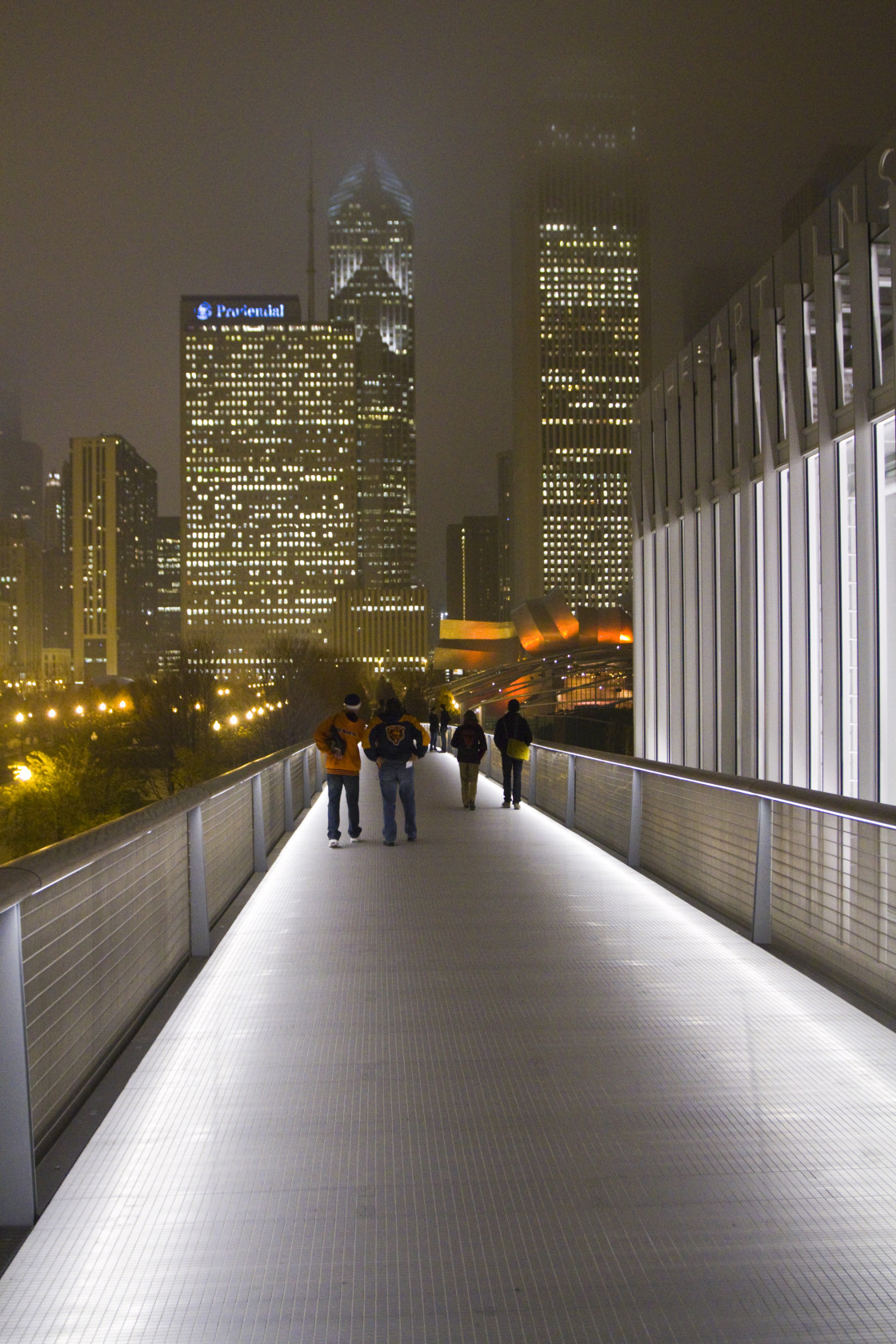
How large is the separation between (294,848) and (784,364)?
15.9 m

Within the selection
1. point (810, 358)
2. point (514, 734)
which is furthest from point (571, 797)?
point (810, 358)

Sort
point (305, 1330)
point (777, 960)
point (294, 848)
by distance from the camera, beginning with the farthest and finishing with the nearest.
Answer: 1. point (294, 848)
2. point (777, 960)
3. point (305, 1330)

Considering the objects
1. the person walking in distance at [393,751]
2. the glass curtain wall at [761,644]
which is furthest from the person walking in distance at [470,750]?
the glass curtain wall at [761,644]

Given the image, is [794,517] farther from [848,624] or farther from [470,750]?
[470,750]

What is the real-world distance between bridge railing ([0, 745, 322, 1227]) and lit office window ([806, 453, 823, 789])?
14.8 m

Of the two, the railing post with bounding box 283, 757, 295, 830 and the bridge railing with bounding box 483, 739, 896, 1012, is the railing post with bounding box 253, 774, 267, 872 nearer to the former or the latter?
the railing post with bounding box 283, 757, 295, 830

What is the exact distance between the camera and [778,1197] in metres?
3.79

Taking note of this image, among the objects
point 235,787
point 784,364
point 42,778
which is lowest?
point 42,778

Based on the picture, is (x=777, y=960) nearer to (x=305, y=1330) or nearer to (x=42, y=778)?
(x=305, y=1330)

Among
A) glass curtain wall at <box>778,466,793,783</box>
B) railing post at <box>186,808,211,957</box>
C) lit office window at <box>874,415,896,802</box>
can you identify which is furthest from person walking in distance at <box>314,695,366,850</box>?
glass curtain wall at <box>778,466,793,783</box>

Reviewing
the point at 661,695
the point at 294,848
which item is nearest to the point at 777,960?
the point at 294,848

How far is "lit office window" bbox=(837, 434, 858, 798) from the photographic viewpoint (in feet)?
62.8

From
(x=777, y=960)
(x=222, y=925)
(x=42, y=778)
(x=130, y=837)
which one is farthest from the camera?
(x=42, y=778)

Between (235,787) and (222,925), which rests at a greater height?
(235,787)
